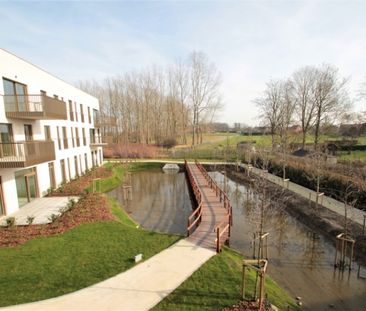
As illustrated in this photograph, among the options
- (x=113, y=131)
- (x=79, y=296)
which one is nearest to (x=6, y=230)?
(x=79, y=296)

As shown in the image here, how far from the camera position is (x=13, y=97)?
12852mm

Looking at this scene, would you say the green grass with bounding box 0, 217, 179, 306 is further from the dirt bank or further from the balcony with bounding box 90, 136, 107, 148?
the balcony with bounding box 90, 136, 107, 148

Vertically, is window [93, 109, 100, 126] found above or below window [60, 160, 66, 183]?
above

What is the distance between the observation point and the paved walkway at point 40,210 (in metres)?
12.0

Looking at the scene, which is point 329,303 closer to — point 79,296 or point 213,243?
point 213,243

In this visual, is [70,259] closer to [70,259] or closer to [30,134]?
[70,259]

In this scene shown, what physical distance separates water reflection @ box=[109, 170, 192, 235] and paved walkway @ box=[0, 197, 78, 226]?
4.56 metres

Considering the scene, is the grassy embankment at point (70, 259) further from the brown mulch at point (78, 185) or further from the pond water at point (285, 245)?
the brown mulch at point (78, 185)

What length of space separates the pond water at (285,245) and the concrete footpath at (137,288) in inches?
131

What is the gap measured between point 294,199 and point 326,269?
8.03m

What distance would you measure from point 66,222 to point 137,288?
21.8 ft

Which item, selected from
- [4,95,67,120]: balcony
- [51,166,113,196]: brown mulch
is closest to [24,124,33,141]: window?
[4,95,67,120]: balcony

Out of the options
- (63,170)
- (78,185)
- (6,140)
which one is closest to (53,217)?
(6,140)

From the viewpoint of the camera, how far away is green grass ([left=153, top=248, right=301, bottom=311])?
19.8 ft
